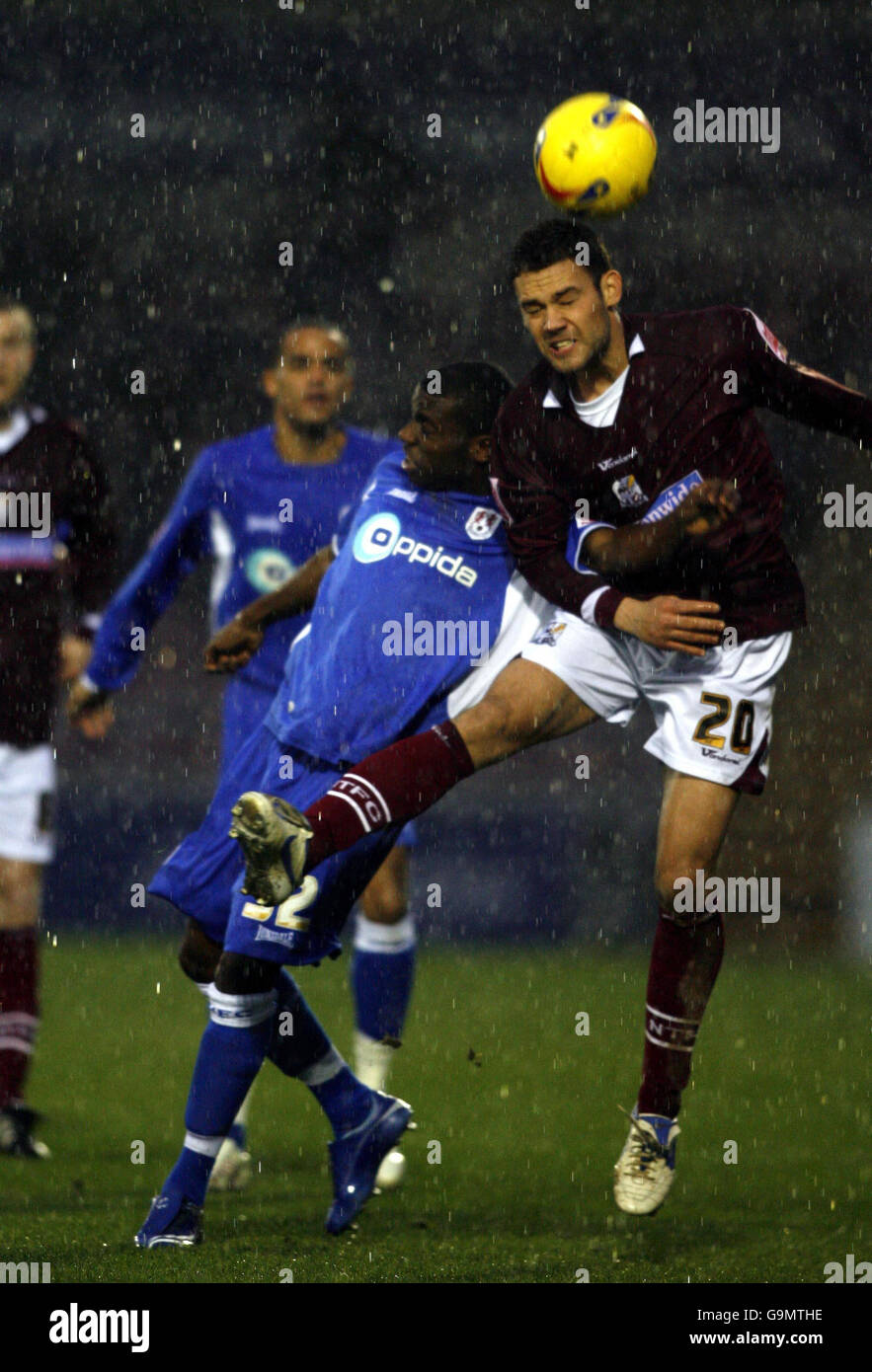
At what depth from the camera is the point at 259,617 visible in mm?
4625

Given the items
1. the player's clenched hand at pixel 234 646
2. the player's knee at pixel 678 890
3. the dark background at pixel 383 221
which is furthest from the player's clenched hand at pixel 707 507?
the dark background at pixel 383 221

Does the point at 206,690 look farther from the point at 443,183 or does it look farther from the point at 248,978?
the point at 248,978

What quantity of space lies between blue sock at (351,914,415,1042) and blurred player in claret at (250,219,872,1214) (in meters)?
1.03

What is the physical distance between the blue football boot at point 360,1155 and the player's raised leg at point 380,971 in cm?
67

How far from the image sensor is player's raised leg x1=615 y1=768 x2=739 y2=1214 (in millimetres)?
4188

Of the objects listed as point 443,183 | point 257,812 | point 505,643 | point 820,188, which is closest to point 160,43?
point 443,183

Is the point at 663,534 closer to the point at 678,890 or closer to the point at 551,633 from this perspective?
the point at 551,633

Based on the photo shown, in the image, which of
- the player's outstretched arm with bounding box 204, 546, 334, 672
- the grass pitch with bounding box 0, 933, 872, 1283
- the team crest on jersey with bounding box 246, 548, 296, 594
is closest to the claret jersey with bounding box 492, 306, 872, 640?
the player's outstretched arm with bounding box 204, 546, 334, 672

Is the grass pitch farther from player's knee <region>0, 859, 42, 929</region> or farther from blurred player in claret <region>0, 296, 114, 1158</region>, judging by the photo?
blurred player in claret <region>0, 296, 114, 1158</region>

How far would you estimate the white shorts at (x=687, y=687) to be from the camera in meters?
4.30

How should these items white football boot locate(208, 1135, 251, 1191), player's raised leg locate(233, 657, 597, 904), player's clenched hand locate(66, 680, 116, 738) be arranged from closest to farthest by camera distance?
1. player's raised leg locate(233, 657, 597, 904)
2. white football boot locate(208, 1135, 251, 1191)
3. player's clenched hand locate(66, 680, 116, 738)

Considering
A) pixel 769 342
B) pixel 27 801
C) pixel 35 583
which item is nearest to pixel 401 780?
pixel 769 342

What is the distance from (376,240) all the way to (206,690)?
326cm

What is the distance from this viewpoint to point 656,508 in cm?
429
